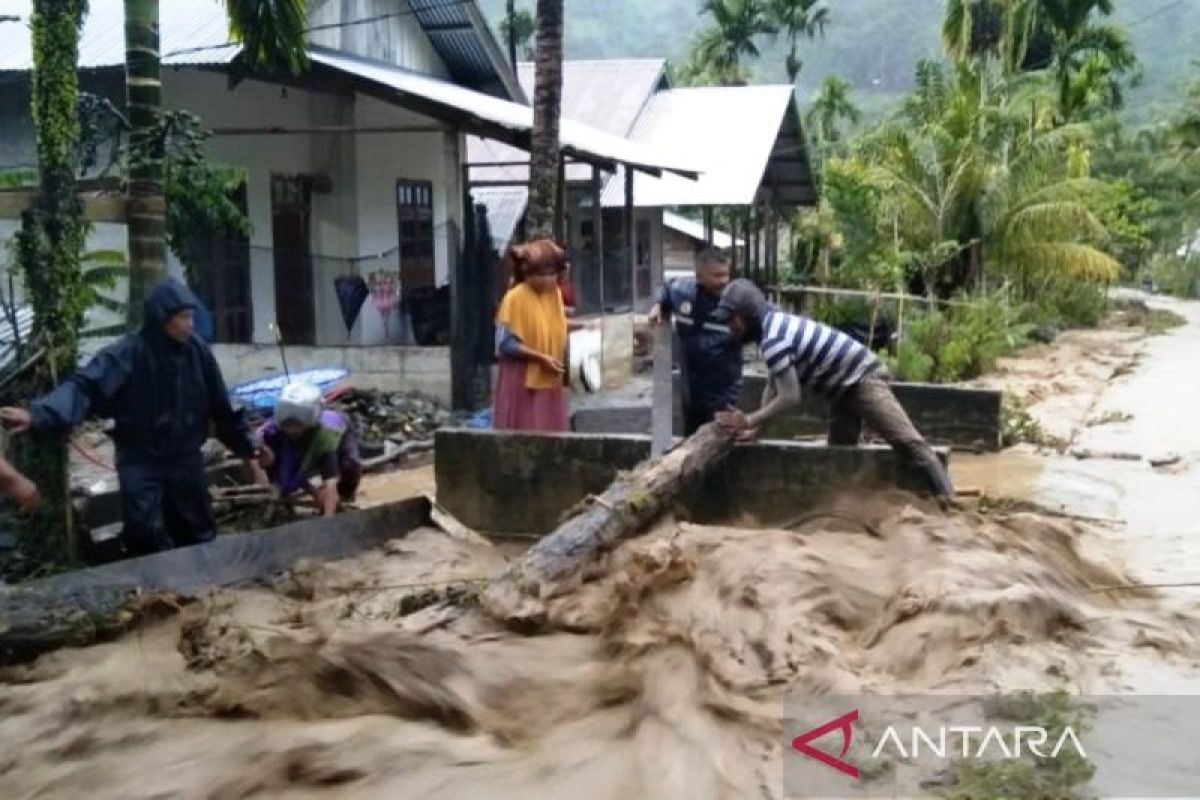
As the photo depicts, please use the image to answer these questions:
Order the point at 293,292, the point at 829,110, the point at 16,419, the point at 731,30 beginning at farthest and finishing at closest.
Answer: the point at 829,110, the point at 731,30, the point at 293,292, the point at 16,419

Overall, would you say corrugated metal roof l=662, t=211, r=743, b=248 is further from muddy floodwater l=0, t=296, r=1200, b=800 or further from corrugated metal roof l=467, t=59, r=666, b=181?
muddy floodwater l=0, t=296, r=1200, b=800

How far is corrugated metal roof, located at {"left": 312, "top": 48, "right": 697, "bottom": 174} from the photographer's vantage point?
13.2m

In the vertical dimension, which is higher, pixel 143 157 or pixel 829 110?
pixel 829 110

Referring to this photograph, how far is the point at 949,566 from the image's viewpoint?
20.0 ft

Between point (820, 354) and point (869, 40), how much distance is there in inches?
4152

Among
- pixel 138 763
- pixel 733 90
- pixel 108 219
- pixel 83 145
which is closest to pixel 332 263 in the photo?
pixel 83 145

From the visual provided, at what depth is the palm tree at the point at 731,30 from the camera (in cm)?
4347

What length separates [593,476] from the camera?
8086 millimetres

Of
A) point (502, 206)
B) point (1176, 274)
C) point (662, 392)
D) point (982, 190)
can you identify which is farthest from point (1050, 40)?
point (662, 392)

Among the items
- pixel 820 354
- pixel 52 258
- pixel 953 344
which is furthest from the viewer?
pixel 953 344

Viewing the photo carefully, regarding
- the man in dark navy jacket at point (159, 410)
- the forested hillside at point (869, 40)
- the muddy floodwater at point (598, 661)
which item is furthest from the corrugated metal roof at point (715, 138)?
the forested hillside at point (869, 40)

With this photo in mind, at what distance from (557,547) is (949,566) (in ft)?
5.98

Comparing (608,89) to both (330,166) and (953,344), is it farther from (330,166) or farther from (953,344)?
(953,344)

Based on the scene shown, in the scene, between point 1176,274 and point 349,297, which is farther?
point 1176,274
